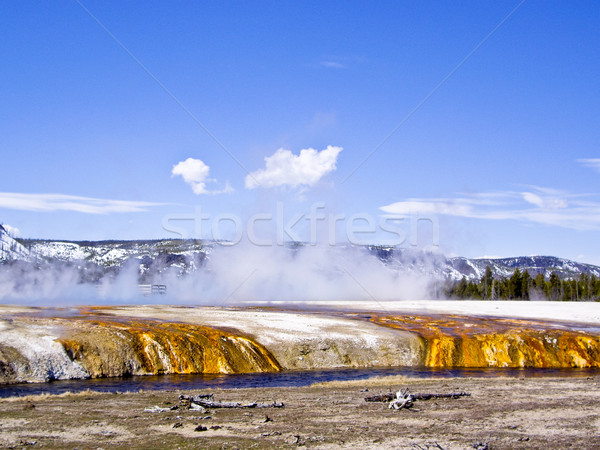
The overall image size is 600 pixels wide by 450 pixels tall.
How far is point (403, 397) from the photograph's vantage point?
76.2 ft

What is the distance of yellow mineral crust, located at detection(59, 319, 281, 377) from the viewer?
117 ft

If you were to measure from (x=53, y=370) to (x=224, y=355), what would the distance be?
35.9 ft

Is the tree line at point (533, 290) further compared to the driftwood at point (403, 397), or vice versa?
the tree line at point (533, 290)

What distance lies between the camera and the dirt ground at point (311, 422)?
55.1ft

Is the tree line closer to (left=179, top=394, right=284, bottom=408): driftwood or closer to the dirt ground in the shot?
the dirt ground

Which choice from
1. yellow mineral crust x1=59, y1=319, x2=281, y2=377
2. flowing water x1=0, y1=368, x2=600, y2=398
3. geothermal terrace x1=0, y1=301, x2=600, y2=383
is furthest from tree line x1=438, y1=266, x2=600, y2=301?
yellow mineral crust x1=59, y1=319, x2=281, y2=377

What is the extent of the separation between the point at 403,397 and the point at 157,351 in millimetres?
20063

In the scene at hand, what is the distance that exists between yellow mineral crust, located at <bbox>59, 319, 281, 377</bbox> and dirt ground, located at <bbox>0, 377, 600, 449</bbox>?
9506 millimetres

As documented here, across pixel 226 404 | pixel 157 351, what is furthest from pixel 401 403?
pixel 157 351

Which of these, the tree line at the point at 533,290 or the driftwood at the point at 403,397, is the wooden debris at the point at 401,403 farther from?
the tree line at the point at 533,290

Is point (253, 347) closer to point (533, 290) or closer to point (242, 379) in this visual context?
point (242, 379)

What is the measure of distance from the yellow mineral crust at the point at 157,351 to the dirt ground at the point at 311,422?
9.51m

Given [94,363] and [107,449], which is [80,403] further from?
[94,363]

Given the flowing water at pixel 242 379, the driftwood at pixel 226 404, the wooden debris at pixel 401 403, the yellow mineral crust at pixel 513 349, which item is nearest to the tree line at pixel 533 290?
the yellow mineral crust at pixel 513 349
